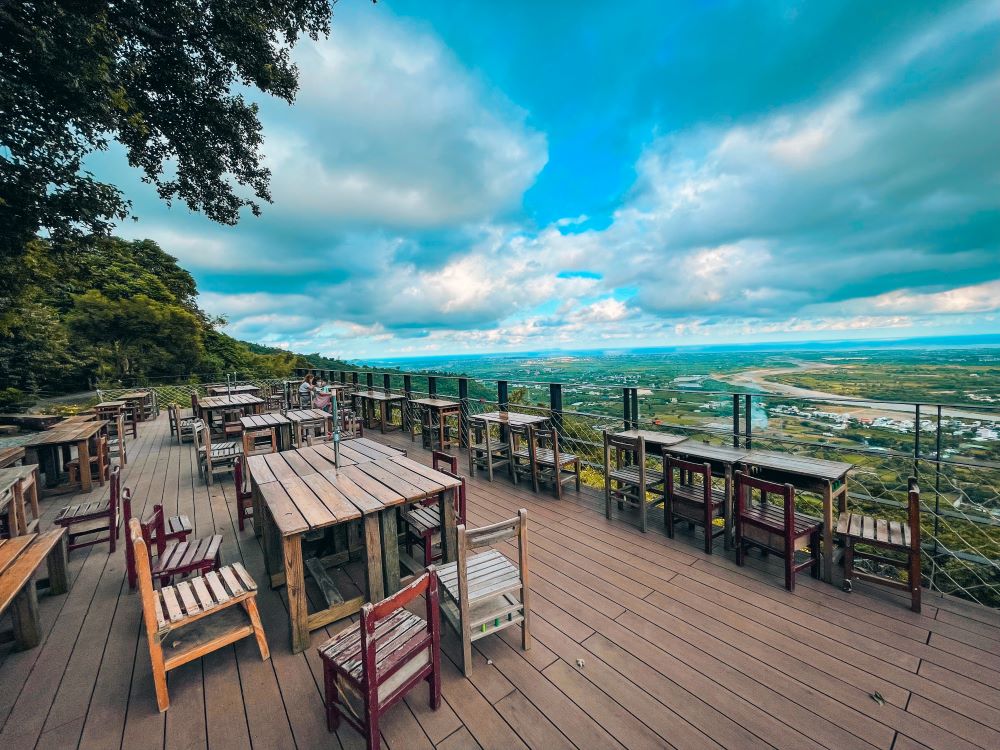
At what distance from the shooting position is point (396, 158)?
7.94 meters

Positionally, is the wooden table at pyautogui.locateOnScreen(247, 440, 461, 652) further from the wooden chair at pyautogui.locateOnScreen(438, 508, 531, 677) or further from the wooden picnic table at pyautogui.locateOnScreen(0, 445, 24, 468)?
the wooden picnic table at pyautogui.locateOnScreen(0, 445, 24, 468)

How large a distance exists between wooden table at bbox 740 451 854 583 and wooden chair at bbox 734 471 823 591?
0.31 feet

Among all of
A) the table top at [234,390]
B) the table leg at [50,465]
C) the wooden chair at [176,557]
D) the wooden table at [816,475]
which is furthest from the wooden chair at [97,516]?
the table top at [234,390]

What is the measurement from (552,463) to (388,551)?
250 centimetres

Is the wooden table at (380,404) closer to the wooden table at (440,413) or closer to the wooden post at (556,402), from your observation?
the wooden table at (440,413)

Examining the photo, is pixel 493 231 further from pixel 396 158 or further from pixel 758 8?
pixel 758 8

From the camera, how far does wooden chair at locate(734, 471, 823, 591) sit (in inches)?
99.5

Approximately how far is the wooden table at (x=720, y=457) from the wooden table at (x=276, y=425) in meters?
5.26

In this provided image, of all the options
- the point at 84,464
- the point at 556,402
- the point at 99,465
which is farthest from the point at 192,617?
the point at 99,465

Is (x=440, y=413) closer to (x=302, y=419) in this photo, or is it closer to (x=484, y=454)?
(x=484, y=454)

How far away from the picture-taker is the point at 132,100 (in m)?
5.09

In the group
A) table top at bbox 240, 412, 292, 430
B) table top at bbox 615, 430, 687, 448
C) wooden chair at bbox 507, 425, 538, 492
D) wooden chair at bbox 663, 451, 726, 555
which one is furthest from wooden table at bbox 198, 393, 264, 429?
wooden chair at bbox 663, 451, 726, 555

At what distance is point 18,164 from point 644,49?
1149 cm

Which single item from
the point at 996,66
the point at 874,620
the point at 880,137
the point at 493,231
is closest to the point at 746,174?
the point at 880,137
